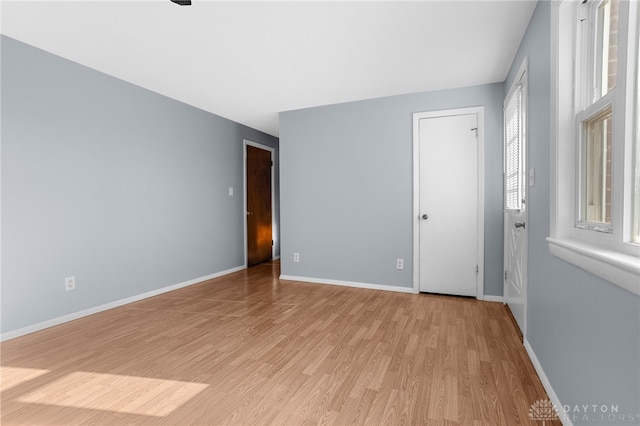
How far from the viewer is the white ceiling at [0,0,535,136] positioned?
218 cm

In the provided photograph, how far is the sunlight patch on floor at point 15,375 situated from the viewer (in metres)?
1.86

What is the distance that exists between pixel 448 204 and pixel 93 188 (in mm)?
3751

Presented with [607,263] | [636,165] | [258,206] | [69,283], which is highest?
[636,165]

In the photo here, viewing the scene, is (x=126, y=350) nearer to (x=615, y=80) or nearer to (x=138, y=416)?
(x=138, y=416)

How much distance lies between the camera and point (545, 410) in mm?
1577

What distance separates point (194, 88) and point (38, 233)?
2094 millimetres

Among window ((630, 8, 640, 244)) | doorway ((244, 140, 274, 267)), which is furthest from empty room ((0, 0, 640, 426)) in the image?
doorway ((244, 140, 274, 267))

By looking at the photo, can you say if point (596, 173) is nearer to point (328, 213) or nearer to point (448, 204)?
point (448, 204)

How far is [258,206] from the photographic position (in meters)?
5.72

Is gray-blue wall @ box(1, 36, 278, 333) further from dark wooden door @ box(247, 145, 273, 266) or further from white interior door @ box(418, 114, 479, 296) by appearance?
white interior door @ box(418, 114, 479, 296)

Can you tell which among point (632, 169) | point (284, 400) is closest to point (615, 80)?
point (632, 169)

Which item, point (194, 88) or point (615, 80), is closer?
point (615, 80)

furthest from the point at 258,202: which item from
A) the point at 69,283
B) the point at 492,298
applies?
the point at 492,298

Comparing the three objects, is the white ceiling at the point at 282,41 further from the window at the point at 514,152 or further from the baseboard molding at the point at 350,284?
the baseboard molding at the point at 350,284
